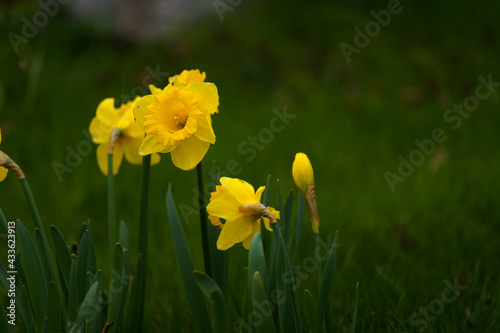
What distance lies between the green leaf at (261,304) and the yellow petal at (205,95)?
36 cm

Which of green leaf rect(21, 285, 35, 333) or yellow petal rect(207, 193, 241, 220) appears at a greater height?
yellow petal rect(207, 193, 241, 220)

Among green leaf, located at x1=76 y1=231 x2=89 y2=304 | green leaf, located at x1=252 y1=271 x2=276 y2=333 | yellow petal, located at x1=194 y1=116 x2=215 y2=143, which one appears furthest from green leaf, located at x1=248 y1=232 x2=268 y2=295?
green leaf, located at x1=76 y1=231 x2=89 y2=304

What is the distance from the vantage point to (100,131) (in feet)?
4.25

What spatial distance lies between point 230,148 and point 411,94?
Result: 1357mm

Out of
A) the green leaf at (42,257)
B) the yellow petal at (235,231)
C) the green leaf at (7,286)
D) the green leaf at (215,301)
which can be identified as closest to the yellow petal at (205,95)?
the yellow petal at (235,231)

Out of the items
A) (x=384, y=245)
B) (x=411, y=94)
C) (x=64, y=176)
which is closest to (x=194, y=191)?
(x=64, y=176)

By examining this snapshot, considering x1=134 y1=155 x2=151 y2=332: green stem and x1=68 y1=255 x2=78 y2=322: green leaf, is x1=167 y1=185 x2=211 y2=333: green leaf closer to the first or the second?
x1=134 y1=155 x2=151 y2=332: green stem

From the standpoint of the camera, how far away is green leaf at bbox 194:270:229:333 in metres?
1.02

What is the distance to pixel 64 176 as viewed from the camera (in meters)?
2.52

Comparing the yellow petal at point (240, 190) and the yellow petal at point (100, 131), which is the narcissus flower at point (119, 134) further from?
the yellow petal at point (240, 190)

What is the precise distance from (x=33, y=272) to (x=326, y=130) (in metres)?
2.21

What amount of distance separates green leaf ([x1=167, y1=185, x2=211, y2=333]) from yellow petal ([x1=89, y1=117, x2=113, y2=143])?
0.80 ft

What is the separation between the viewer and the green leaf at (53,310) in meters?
1.02

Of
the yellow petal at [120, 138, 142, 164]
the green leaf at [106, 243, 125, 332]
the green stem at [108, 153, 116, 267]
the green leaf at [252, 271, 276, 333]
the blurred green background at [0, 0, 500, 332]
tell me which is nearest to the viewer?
the green leaf at [252, 271, 276, 333]
